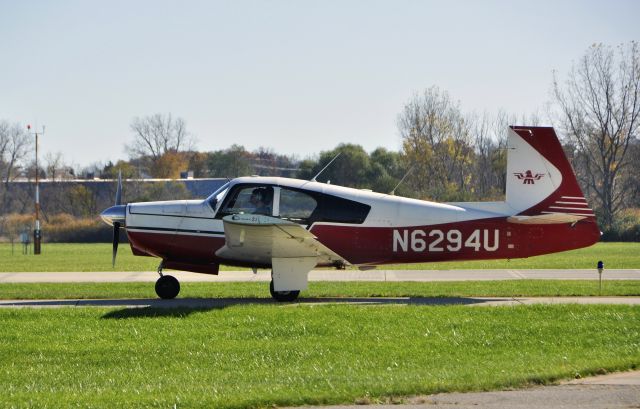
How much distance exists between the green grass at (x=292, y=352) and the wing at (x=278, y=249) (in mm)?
1451

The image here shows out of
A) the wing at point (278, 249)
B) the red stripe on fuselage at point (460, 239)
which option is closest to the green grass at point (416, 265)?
the red stripe on fuselage at point (460, 239)

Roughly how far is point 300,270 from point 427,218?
258 centimetres

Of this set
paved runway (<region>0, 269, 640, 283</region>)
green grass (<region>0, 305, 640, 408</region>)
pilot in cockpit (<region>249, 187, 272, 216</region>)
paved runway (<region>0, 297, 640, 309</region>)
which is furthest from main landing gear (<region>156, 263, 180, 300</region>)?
paved runway (<region>0, 269, 640, 283</region>)

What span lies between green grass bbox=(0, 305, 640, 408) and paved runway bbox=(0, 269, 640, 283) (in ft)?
23.8

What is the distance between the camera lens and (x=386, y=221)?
59.0 feet

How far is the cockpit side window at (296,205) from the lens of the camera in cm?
1769

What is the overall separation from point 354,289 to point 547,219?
422cm

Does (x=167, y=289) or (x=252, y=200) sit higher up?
(x=252, y=200)

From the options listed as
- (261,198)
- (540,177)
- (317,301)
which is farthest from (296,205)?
(540,177)

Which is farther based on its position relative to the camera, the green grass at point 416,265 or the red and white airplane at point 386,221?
the green grass at point 416,265

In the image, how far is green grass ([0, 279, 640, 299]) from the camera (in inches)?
738

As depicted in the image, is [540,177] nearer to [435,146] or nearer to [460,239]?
→ [460,239]

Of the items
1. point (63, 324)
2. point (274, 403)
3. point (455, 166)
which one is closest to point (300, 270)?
point (63, 324)

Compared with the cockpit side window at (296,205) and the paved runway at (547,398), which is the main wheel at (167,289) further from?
the paved runway at (547,398)
